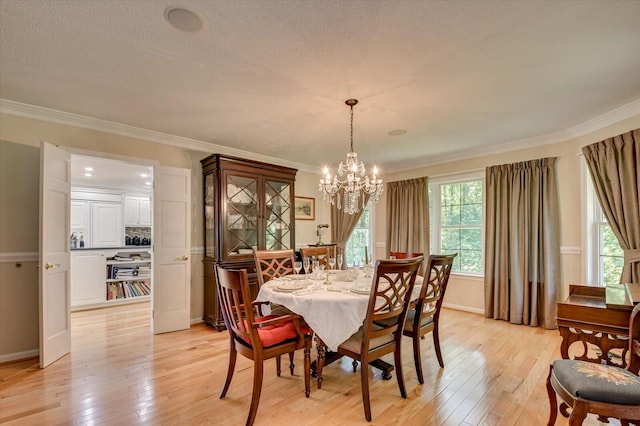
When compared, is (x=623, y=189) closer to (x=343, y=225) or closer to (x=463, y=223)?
(x=463, y=223)

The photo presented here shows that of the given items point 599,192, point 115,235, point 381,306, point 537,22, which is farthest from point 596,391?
point 115,235

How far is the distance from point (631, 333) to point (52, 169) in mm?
4636

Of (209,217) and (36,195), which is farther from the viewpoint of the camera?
(209,217)

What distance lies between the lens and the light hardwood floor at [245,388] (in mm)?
1974

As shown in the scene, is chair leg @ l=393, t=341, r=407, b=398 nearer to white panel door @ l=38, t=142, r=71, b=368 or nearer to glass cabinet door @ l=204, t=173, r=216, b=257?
glass cabinet door @ l=204, t=173, r=216, b=257

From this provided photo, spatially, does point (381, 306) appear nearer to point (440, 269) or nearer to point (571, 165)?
point (440, 269)

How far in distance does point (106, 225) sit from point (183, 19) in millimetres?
5623

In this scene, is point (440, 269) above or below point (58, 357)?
above

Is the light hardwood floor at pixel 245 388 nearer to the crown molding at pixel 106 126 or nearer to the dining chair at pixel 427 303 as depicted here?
the dining chair at pixel 427 303

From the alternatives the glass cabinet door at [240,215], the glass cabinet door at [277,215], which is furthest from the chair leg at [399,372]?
the glass cabinet door at [277,215]

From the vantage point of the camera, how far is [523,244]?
3891 mm

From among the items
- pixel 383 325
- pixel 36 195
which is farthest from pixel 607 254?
pixel 36 195

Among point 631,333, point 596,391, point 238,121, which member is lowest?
point 596,391

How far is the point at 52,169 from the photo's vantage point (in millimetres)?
2850
